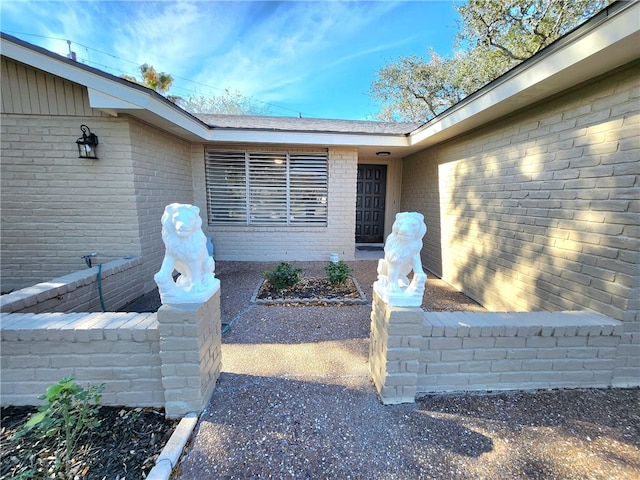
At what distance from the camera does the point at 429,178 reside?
5.65 metres

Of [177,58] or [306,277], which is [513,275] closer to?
[306,277]

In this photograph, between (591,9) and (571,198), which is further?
(591,9)

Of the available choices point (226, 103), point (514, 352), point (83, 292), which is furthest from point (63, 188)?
point (226, 103)

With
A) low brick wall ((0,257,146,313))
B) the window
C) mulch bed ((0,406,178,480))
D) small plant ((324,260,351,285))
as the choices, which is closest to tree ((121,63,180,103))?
the window

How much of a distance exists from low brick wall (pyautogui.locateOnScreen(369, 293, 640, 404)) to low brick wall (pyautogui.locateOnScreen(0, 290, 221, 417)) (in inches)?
52.7

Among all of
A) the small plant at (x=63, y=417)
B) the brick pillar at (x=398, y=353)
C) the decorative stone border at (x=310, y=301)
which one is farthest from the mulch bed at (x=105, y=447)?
the decorative stone border at (x=310, y=301)

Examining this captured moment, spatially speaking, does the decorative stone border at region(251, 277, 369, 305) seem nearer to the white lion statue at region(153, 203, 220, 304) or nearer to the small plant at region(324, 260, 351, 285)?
the small plant at region(324, 260, 351, 285)

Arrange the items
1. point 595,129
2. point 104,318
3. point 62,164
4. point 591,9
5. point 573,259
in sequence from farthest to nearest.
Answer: point 591,9 → point 62,164 → point 573,259 → point 595,129 → point 104,318

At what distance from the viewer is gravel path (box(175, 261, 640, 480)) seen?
55.6 inches

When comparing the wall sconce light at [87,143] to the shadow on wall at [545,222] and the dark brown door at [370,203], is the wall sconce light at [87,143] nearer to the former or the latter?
the shadow on wall at [545,222]

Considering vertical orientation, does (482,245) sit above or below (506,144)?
below

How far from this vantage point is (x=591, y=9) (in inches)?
292

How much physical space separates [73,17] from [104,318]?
6.04m

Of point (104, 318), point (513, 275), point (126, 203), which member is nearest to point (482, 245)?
point (513, 275)
